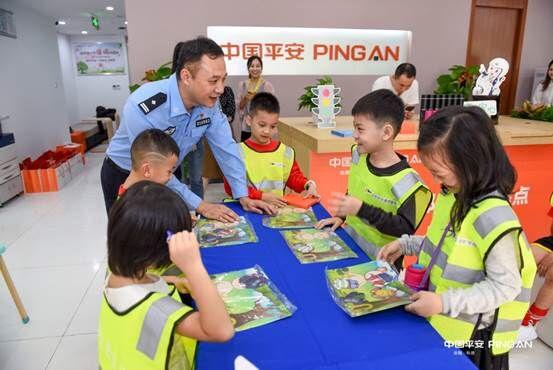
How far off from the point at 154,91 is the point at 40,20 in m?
6.46

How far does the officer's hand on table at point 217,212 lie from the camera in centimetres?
163

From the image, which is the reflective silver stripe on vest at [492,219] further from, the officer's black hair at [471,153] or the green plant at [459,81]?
the green plant at [459,81]

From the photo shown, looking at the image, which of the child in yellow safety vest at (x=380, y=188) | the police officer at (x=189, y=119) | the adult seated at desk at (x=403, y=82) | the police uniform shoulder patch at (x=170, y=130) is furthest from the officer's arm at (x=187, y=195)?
the adult seated at desk at (x=403, y=82)

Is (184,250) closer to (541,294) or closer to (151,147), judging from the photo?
(151,147)

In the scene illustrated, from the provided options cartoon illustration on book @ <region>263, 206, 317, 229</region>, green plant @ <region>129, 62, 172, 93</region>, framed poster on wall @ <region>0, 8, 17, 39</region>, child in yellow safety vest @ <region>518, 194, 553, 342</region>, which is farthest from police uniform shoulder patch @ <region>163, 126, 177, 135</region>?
framed poster on wall @ <region>0, 8, 17, 39</region>

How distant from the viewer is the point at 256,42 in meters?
5.23

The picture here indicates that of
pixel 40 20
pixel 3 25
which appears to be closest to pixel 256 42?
pixel 3 25

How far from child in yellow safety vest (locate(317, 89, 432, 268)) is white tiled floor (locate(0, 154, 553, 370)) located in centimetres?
107

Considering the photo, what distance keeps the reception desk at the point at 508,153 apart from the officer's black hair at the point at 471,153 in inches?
63.8

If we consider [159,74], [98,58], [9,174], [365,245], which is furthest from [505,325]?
[98,58]

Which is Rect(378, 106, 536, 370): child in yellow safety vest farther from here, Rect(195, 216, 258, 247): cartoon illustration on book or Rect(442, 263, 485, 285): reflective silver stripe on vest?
Rect(195, 216, 258, 247): cartoon illustration on book

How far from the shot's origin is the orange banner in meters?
2.91

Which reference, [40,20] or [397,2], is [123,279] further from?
[40,20]

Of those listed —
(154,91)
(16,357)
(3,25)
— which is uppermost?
(3,25)
